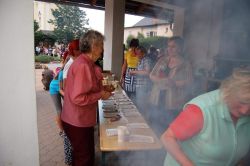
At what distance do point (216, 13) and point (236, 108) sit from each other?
12.5 feet

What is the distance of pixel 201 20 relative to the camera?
5465 millimetres

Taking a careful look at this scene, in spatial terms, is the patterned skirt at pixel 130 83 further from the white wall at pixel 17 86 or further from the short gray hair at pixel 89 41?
the white wall at pixel 17 86

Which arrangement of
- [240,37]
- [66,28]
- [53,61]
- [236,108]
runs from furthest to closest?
[66,28] → [53,61] → [240,37] → [236,108]


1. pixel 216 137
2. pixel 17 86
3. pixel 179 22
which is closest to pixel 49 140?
pixel 17 86

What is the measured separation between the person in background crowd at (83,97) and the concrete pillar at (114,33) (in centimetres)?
457

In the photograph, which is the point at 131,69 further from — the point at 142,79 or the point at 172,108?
the point at 172,108

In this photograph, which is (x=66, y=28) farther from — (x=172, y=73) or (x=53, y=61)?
(x=172, y=73)

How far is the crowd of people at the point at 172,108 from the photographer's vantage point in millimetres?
1202

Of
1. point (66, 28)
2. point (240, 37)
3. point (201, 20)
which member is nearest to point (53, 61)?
point (66, 28)

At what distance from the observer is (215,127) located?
121 cm

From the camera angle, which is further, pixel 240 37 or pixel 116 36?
pixel 116 36

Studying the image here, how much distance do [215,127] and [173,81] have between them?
1.76 meters

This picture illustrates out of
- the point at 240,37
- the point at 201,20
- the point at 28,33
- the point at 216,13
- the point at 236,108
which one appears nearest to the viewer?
the point at 236,108

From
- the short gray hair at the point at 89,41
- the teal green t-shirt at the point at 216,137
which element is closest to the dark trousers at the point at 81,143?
the short gray hair at the point at 89,41
